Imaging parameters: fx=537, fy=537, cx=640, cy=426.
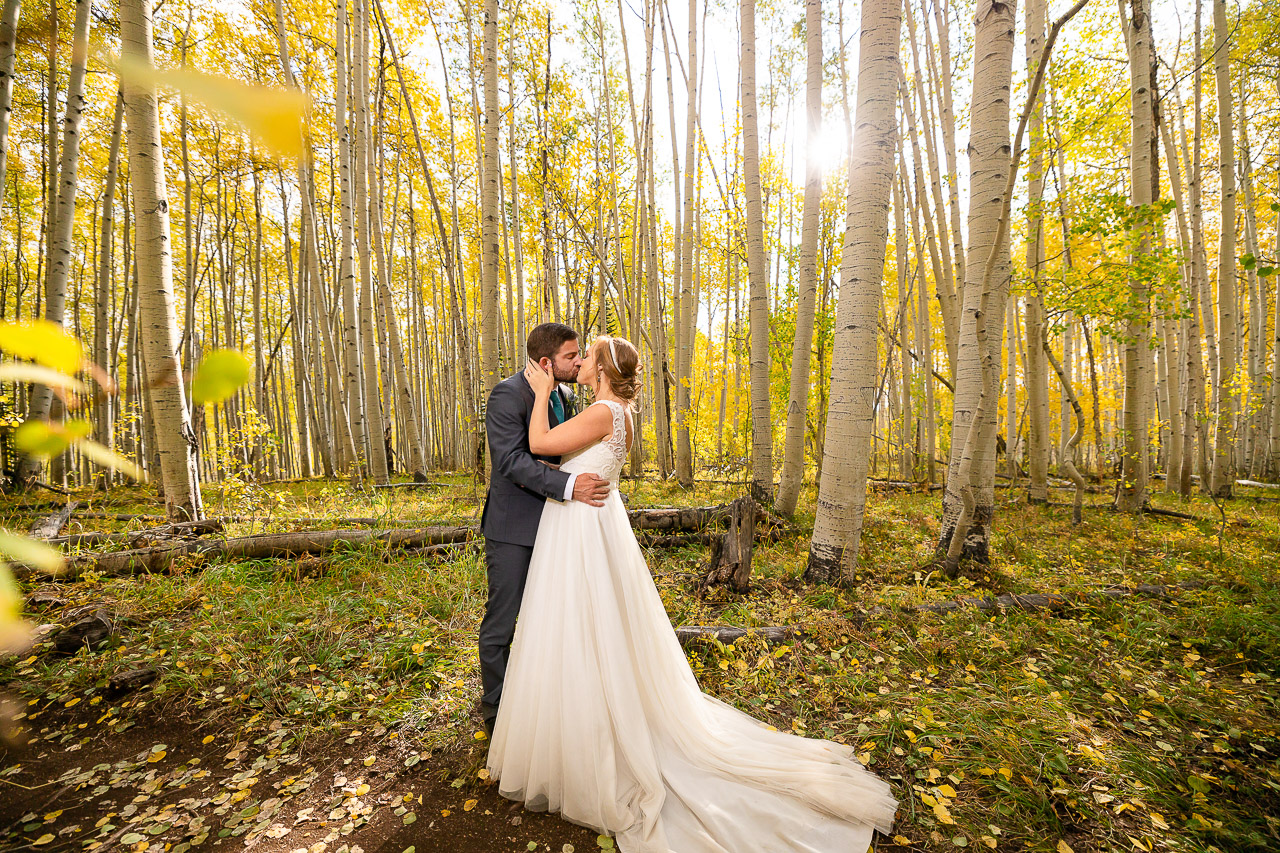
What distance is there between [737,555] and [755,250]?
3589 millimetres

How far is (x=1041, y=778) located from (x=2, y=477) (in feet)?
33.3

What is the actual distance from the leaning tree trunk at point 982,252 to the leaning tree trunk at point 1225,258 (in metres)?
6.09

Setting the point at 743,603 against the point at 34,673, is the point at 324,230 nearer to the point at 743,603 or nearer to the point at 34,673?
the point at 34,673

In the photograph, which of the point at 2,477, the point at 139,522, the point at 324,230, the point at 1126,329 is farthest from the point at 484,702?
the point at 324,230

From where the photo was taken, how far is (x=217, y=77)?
500mm

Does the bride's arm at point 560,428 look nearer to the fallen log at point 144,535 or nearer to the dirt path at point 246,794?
the dirt path at point 246,794

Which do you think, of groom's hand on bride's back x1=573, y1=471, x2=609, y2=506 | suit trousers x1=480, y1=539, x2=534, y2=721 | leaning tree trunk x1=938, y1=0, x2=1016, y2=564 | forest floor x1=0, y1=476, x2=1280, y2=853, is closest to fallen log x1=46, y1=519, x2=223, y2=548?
forest floor x1=0, y1=476, x2=1280, y2=853

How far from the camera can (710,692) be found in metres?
3.29

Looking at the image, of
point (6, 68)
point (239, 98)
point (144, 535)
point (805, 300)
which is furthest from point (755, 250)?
point (6, 68)

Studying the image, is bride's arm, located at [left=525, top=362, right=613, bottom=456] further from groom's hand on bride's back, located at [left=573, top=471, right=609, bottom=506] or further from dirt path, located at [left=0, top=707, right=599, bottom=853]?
dirt path, located at [left=0, top=707, right=599, bottom=853]

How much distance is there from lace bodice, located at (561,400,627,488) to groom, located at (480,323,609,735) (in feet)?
0.21

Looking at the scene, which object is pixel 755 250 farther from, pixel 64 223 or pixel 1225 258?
pixel 64 223

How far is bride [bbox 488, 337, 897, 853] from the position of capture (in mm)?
2346

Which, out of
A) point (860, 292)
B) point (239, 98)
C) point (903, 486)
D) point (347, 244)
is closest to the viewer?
point (239, 98)
